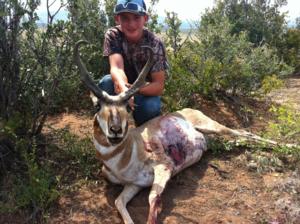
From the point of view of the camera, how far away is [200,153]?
5746 millimetres

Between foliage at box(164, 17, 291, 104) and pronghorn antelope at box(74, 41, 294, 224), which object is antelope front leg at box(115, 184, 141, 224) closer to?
pronghorn antelope at box(74, 41, 294, 224)

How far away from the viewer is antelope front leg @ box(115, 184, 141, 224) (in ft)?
14.6

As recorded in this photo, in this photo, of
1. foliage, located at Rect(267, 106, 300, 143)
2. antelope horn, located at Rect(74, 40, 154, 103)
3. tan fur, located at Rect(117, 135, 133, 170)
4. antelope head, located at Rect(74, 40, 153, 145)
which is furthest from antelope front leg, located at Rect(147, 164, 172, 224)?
foliage, located at Rect(267, 106, 300, 143)

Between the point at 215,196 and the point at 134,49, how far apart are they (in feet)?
6.50

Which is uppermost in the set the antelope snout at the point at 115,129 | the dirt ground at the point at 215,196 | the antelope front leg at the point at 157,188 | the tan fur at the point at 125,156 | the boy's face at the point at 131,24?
the boy's face at the point at 131,24

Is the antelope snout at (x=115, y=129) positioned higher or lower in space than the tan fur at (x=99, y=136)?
higher

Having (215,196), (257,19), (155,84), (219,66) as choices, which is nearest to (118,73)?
(155,84)

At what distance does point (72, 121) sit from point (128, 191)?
212cm

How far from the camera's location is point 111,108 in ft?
14.9

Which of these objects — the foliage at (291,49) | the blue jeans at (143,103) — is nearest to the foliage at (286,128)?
the blue jeans at (143,103)

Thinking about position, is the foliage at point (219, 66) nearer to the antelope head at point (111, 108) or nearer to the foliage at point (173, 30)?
the foliage at point (173, 30)

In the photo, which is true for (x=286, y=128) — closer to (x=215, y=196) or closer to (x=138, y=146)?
(x=215, y=196)

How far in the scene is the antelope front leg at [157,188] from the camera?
14.4 feet

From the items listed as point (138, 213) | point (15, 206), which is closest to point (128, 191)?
point (138, 213)
